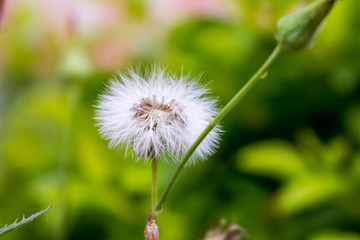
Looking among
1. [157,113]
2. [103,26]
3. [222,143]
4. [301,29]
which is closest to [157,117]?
[157,113]

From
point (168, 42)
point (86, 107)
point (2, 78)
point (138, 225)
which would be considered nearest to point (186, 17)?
point (168, 42)

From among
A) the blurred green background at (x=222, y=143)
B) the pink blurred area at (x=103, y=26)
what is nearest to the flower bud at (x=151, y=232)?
the blurred green background at (x=222, y=143)

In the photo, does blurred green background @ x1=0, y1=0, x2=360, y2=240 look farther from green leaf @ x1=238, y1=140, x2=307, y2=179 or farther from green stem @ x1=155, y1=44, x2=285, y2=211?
green stem @ x1=155, y1=44, x2=285, y2=211

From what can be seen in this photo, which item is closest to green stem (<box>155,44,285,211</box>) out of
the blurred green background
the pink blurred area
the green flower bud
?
the green flower bud

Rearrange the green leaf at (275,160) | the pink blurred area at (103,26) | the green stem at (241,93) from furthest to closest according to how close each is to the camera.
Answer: the pink blurred area at (103,26) < the green leaf at (275,160) < the green stem at (241,93)

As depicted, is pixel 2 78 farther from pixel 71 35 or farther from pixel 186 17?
pixel 71 35

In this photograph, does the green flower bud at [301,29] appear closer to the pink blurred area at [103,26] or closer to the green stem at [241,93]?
the green stem at [241,93]
